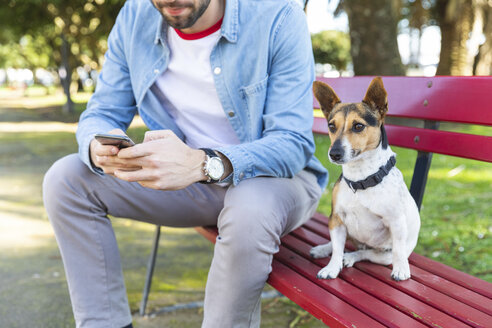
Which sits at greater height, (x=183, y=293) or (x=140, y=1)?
(x=140, y=1)

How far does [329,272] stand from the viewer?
1.85m

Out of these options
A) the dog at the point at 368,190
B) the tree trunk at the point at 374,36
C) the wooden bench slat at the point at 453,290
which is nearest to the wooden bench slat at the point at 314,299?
the dog at the point at 368,190

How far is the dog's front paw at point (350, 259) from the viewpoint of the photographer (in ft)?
6.47

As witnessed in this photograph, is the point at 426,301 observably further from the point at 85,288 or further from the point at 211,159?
the point at 85,288

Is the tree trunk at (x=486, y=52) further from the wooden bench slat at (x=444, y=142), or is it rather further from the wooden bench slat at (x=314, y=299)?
the wooden bench slat at (x=314, y=299)

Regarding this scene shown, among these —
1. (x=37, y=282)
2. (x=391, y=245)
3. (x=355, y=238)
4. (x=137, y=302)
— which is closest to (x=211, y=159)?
(x=355, y=238)

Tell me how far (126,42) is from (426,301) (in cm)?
184

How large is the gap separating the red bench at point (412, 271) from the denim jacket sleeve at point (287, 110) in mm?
391

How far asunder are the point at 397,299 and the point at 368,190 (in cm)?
41

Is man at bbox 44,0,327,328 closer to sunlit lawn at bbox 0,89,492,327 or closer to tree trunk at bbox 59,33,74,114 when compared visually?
sunlit lawn at bbox 0,89,492,327

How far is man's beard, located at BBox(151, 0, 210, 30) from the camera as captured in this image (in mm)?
2152

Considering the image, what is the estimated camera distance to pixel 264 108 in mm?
2312

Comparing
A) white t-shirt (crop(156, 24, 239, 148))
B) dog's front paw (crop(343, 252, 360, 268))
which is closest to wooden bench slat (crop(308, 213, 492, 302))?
dog's front paw (crop(343, 252, 360, 268))

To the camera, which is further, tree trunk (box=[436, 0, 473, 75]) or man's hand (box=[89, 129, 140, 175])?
tree trunk (box=[436, 0, 473, 75])
